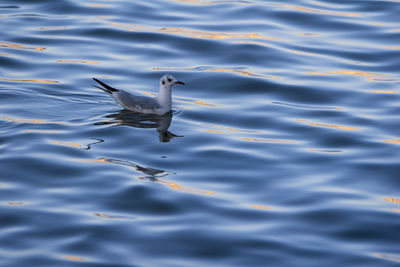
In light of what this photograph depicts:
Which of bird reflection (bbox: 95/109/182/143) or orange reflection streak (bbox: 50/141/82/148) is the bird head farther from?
orange reflection streak (bbox: 50/141/82/148)

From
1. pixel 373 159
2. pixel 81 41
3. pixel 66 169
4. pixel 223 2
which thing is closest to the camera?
pixel 66 169

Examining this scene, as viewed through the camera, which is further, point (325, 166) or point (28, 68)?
point (28, 68)

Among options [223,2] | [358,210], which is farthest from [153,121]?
[223,2]

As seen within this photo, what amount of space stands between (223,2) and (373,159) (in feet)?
31.4

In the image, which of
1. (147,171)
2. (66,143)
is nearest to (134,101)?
(66,143)

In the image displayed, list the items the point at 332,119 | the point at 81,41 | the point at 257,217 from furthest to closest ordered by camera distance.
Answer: the point at 81,41
the point at 332,119
the point at 257,217

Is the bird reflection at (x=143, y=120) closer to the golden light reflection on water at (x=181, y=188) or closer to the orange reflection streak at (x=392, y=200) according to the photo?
the golden light reflection on water at (x=181, y=188)

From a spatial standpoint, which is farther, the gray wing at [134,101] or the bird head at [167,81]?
the bird head at [167,81]

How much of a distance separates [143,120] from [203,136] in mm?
1345

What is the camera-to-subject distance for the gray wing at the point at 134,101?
42.2 feet

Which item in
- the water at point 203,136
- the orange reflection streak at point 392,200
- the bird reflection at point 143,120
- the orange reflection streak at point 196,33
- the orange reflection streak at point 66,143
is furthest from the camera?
the orange reflection streak at point 196,33

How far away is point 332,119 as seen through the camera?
12875 millimetres

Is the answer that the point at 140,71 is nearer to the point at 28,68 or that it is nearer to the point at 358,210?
the point at 28,68

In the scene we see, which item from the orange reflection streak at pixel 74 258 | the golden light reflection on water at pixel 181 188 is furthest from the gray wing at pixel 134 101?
the orange reflection streak at pixel 74 258
